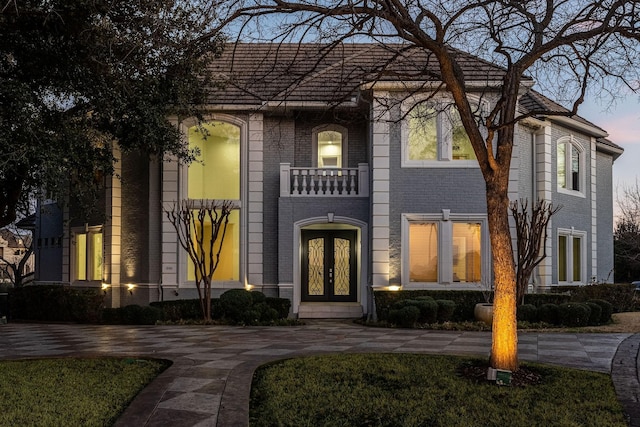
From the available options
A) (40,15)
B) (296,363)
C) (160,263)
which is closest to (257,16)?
(40,15)

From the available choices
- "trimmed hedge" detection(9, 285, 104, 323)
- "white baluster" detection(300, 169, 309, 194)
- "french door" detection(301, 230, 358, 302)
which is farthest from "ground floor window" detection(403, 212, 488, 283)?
"trimmed hedge" detection(9, 285, 104, 323)

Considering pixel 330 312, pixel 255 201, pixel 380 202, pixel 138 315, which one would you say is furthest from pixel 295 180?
pixel 138 315

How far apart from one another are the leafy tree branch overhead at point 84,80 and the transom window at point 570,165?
11858mm

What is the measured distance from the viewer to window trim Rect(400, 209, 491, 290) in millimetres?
16062

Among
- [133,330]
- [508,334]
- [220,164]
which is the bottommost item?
[133,330]

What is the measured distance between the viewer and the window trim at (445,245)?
16062 millimetres

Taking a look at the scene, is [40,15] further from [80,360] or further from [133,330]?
[133,330]

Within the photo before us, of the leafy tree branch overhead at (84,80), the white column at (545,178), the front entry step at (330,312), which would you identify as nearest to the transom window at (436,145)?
the white column at (545,178)

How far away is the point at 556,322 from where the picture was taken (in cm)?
1431

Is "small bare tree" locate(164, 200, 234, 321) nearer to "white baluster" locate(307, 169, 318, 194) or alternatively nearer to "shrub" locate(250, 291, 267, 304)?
"shrub" locate(250, 291, 267, 304)

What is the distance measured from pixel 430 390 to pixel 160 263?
12.2 m

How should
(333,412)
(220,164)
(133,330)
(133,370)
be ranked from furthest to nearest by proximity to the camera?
1. (220,164)
2. (133,330)
3. (133,370)
4. (333,412)

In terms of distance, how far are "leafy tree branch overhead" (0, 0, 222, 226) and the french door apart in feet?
23.1

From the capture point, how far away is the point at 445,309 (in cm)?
1462
